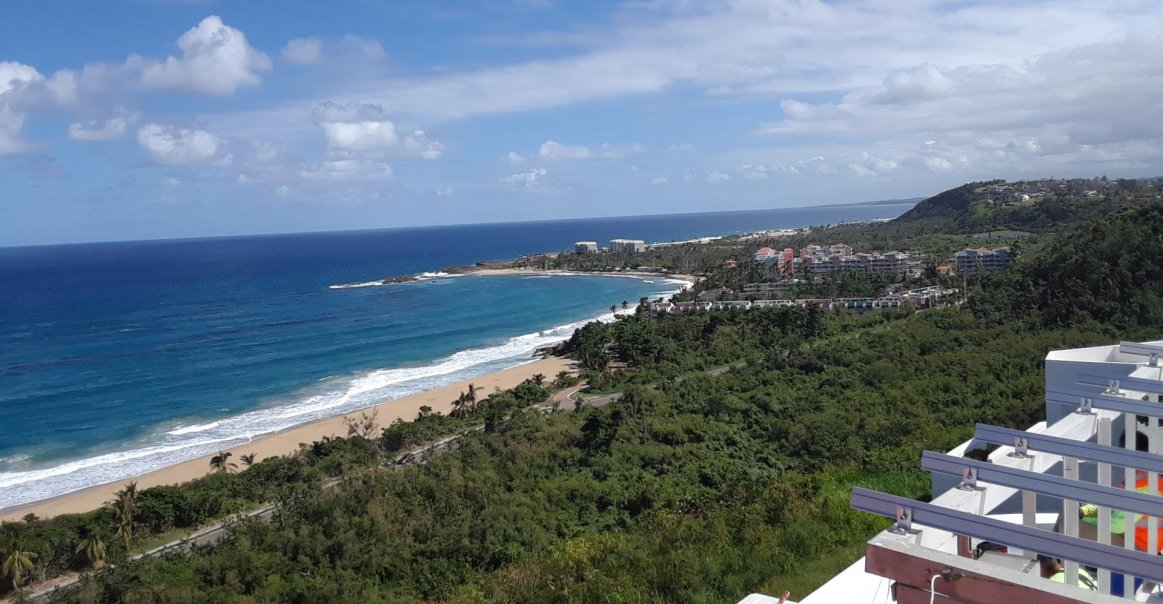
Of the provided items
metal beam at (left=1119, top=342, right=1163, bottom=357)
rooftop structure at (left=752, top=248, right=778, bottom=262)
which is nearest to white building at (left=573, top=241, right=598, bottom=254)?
rooftop structure at (left=752, top=248, right=778, bottom=262)

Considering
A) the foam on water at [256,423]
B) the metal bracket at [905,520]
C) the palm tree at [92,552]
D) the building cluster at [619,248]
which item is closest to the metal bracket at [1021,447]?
the metal bracket at [905,520]

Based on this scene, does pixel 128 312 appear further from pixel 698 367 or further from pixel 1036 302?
pixel 1036 302

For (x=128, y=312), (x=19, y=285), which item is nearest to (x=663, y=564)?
(x=128, y=312)

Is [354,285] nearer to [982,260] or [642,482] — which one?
[982,260]

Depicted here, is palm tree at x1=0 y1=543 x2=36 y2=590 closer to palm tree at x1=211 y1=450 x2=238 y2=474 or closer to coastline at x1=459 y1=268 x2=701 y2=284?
palm tree at x1=211 y1=450 x2=238 y2=474

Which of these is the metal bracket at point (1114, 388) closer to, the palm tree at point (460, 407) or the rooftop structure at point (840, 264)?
the palm tree at point (460, 407)

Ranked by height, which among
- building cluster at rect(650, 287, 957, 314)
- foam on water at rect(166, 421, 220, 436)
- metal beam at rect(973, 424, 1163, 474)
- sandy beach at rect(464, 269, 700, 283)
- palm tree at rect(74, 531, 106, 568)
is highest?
metal beam at rect(973, 424, 1163, 474)
